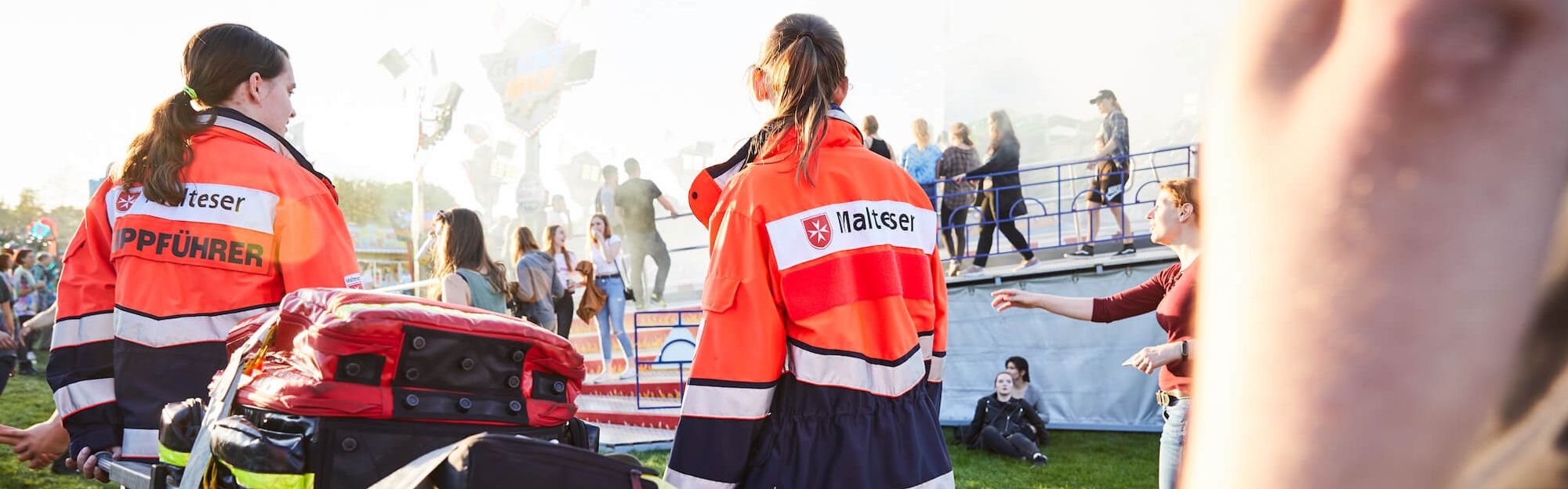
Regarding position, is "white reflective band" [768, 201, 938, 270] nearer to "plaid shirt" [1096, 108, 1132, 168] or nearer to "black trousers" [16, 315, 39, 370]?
"plaid shirt" [1096, 108, 1132, 168]

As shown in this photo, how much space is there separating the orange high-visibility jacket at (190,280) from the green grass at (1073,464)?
4.28m

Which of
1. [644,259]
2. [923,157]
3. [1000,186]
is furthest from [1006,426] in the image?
[644,259]

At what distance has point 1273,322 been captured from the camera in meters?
0.36

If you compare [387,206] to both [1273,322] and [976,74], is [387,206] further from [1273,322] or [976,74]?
Answer: [1273,322]

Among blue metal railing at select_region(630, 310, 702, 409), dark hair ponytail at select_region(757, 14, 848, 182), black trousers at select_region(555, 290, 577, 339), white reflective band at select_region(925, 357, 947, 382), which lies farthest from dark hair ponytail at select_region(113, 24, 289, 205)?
black trousers at select_region(555, 290, 577, 339)

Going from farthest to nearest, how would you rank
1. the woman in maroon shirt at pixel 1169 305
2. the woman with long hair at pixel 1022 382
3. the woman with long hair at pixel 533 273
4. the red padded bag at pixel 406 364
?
1. the woman with long hair at pixel 1022 382
2. the woman with long hair at pixel 533 273
3. the woman in maroon shirt at pixel 1169 305
4. the red padded bag at pixel 406 364

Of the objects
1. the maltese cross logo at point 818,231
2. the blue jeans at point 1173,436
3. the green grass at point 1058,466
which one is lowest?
the green grass at point 1058,466

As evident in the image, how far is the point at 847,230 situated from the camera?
241 centimetres

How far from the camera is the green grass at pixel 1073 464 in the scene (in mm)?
7082

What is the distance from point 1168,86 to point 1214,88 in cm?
1248

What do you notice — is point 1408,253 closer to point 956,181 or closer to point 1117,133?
point 1117,133

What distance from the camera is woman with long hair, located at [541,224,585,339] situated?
10523mm

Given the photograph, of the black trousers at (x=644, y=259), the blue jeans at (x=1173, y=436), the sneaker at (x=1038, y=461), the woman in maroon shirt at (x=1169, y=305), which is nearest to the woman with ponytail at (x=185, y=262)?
the woman in maroon shirt at (x=1169, y=305)

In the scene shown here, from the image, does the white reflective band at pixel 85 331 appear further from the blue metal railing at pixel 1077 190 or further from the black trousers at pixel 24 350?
the black trousers at pixel 24 350
